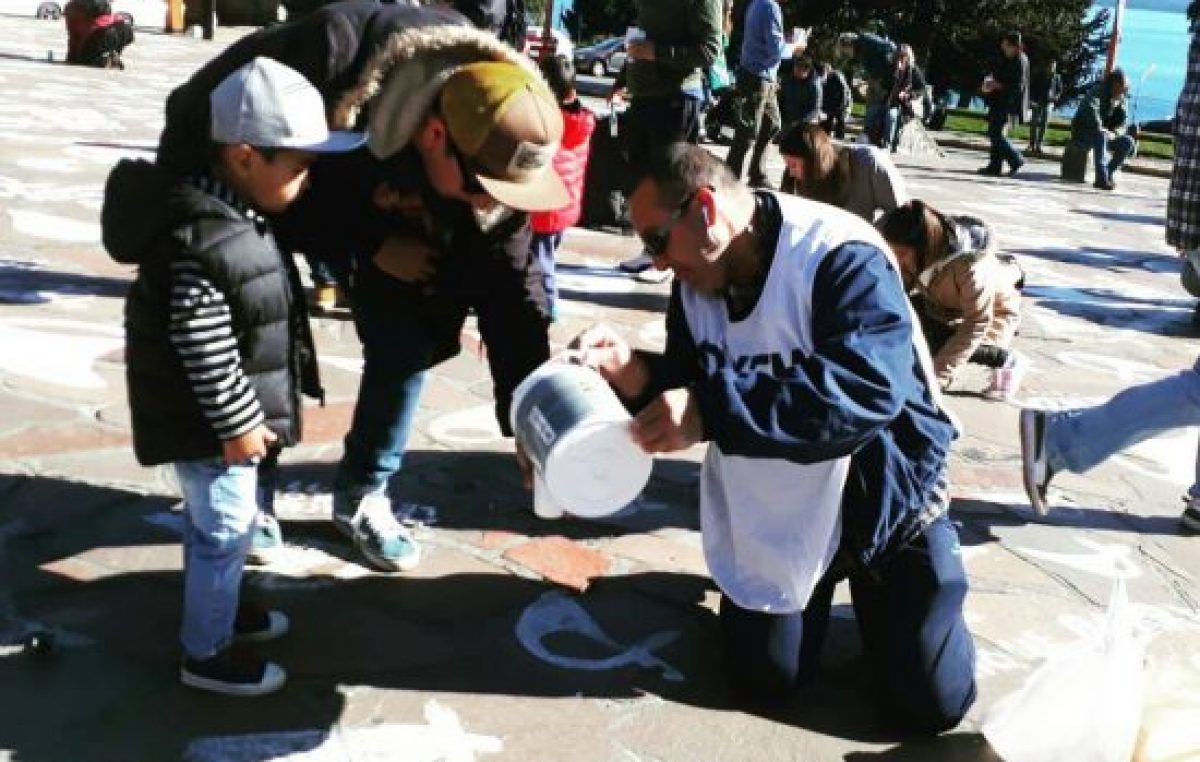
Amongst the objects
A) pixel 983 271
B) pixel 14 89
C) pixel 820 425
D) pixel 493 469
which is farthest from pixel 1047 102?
pixel 820 425

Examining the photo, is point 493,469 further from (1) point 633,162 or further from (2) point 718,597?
(1) point 633,162

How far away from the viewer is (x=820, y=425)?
2350 millimetres

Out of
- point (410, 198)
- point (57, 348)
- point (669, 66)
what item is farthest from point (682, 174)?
point (669, 66)

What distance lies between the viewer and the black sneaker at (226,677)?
8.74 ft

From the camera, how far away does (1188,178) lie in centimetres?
520

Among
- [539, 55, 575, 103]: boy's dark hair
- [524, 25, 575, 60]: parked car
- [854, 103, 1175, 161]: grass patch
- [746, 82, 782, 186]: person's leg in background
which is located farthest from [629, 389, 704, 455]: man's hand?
[854, 103, 1175, 161]: grass patch

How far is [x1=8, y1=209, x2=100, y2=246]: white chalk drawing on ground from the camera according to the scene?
6543 mm

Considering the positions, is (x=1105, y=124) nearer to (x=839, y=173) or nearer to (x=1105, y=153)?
(x=1105, y=153)

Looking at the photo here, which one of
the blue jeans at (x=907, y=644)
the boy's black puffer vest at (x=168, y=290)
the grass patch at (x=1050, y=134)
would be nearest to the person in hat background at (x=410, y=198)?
the boy's black puffer vest at (x=168, y=290)

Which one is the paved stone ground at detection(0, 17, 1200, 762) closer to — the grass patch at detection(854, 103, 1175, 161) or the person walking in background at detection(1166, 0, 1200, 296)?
the person walking in background at detection(1166, 0, 1200, 296)

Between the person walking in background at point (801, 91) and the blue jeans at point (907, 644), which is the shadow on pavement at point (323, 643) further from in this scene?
the person walking in background at point (801, 91)

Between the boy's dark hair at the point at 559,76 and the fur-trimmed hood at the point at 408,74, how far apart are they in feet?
11.6

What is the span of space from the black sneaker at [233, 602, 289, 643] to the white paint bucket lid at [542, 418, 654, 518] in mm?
958

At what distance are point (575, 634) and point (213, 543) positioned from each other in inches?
38.6
